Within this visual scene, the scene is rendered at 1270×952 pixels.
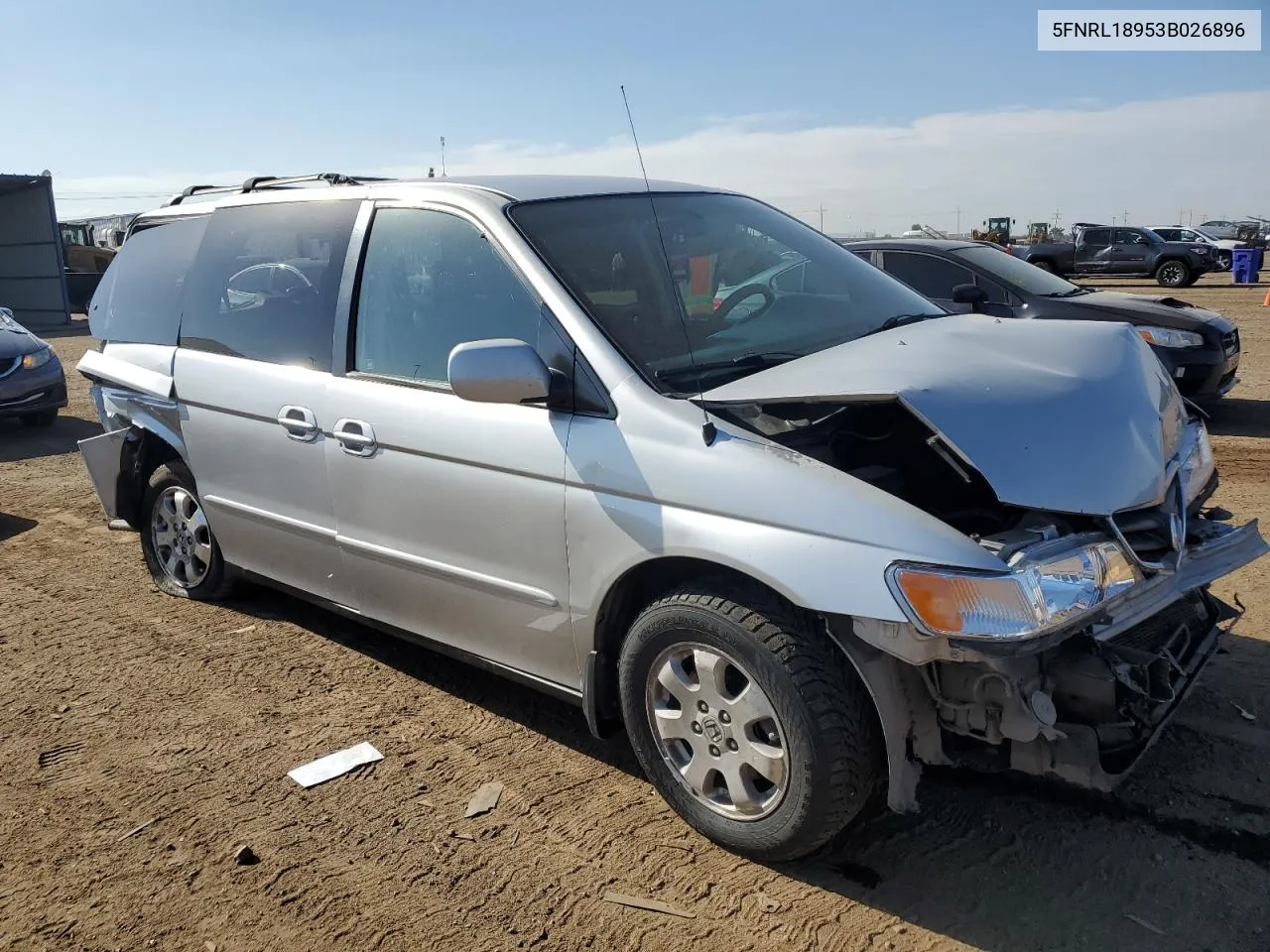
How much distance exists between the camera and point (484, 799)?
11.1ft

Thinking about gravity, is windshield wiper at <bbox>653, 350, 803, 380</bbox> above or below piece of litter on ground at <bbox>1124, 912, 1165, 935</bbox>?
above

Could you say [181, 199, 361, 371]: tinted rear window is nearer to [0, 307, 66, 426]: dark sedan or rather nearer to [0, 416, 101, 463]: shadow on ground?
[0, 416, 101, 463]: shadow on ground

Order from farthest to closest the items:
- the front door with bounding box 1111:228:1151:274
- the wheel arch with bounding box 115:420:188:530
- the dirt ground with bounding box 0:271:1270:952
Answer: the front door with bounding box 1111:228:1151:274 → the wheel arch with bounding box 115:420:188:530 → the dirt ground with bounding box 0:271:1270:952

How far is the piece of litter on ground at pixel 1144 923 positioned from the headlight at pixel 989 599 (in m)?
0.82

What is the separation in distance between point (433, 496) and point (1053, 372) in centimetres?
197

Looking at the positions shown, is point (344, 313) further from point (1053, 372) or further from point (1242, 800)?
point (1242, 800)

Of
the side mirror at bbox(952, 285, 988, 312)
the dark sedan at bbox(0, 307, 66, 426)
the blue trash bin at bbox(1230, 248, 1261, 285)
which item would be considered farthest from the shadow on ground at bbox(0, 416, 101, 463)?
the blue trash bin at bbox(1230, 248, 1261, 285)

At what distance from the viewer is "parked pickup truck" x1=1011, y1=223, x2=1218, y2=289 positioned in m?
26.1

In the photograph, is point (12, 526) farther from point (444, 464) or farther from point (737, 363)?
point (737, 363)

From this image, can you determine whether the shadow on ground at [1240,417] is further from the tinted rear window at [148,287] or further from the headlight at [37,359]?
the headlight at [37,359]

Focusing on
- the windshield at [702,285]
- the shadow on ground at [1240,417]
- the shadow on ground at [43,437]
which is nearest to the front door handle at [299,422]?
the windshield at [702,285]

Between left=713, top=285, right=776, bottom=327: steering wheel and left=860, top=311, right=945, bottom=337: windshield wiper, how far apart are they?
35cm

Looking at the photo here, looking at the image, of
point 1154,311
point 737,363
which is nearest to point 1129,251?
point 1154,311

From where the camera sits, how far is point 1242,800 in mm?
3166
